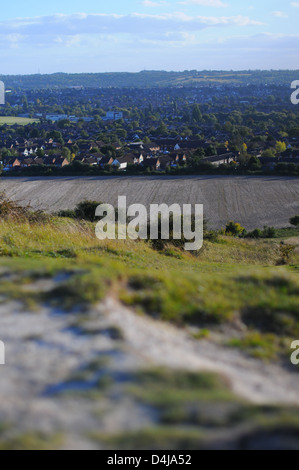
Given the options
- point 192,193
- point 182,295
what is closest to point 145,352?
point 182,295

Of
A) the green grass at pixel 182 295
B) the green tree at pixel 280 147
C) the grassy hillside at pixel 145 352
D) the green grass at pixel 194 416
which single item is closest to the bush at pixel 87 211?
the grassy hillside at pixel 145 352

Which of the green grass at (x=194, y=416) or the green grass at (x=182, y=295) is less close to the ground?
the green grass at (x=182, y=295)

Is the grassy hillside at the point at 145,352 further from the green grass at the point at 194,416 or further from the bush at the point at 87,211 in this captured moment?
the bush at the point at 87,211

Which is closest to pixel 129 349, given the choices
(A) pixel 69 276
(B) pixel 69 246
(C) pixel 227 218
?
(A) pixel 69 276

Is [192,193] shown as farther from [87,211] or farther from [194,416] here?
[194,416]

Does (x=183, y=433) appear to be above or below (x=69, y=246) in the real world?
below

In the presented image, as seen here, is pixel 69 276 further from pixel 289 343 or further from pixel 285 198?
pixel 285 198
